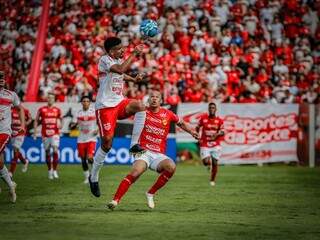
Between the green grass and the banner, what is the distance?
654 centimetres

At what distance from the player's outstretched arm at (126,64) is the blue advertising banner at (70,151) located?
15085 millimetres

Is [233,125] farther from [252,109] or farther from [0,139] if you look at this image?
[0,139]

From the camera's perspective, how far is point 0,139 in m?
14.0

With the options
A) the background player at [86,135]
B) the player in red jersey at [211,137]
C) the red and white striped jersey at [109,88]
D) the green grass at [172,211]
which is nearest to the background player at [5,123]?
the green grass at [172,211]

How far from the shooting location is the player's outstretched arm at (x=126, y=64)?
12.3 metres

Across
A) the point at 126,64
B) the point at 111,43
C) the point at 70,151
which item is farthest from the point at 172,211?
the point at 70,151

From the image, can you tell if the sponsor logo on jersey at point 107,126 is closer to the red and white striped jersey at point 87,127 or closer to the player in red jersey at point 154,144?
the player in red jersey at point 154,144

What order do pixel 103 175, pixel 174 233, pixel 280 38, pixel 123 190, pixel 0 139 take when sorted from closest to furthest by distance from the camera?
pixel 174 233, pixel 123 190, pixel 0 139, pixel 103 175, pixel 280 38

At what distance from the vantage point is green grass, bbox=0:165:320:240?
10414 millimetres

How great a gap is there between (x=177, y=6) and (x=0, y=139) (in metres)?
18.8

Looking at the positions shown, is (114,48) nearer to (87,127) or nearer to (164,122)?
(164,122)

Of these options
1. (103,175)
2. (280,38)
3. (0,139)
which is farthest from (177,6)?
(0,139)

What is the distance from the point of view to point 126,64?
12367mm

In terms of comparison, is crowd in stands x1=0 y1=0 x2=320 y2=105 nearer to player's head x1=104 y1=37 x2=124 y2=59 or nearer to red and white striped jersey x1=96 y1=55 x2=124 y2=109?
red and white striped jersey x1=96 y1=55 x2=124 y2=109
